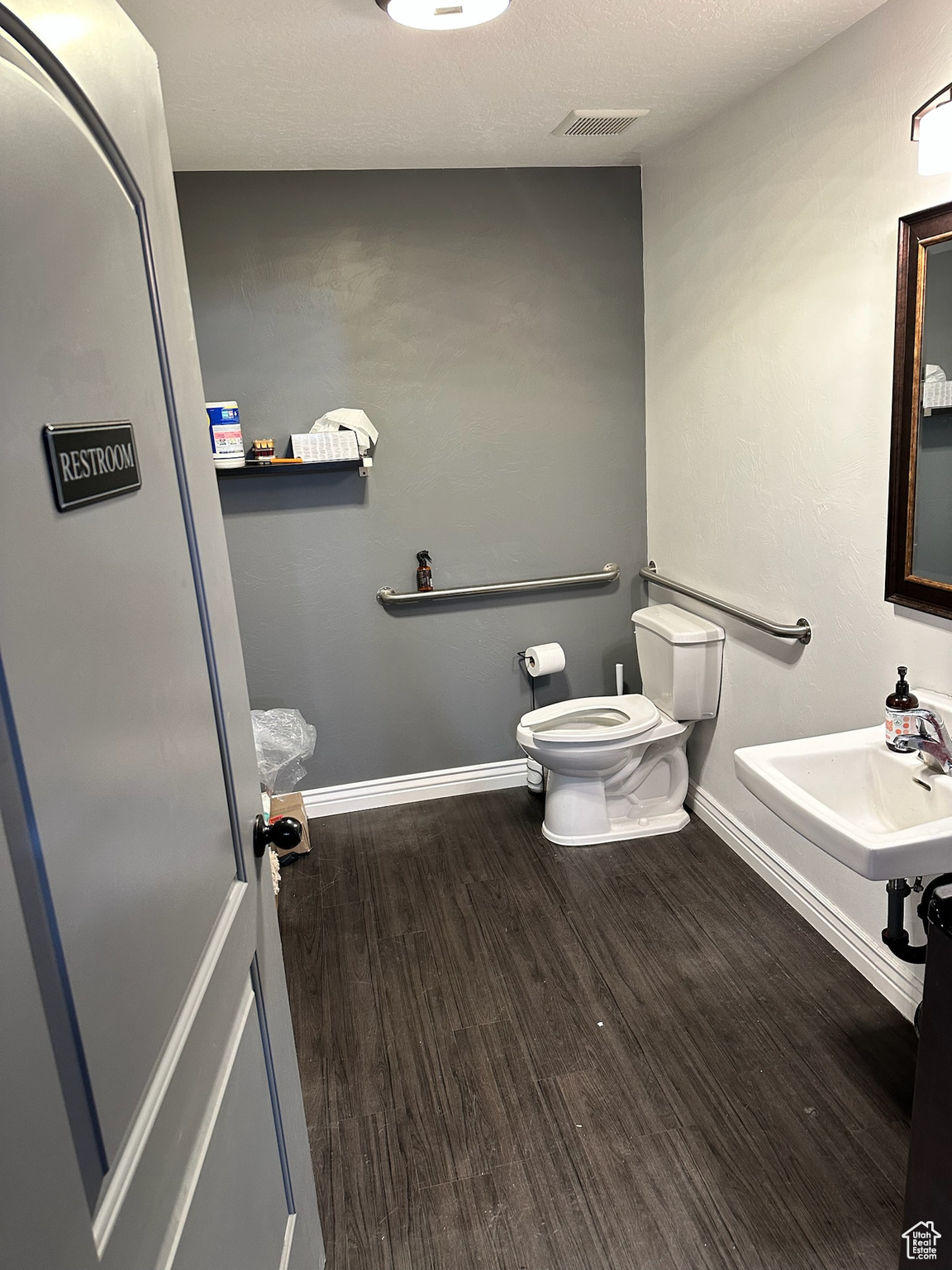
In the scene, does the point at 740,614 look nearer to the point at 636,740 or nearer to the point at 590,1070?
the point at 636,740

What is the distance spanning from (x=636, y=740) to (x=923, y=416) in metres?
1.41

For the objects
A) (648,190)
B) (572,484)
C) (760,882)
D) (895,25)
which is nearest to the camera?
(895,25)

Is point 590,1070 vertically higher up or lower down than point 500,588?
lower down

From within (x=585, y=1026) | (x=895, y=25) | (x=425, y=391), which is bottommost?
(x=585, y=1026)

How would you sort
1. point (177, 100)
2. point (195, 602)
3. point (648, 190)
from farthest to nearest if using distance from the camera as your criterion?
1. point (648, 190)
2. point (177, 100)
3. point (195, 602)

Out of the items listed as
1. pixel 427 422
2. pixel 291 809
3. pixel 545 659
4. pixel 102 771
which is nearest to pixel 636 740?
pixel 545 659

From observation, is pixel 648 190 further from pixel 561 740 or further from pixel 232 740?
pixel 232 740

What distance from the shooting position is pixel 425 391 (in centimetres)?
319

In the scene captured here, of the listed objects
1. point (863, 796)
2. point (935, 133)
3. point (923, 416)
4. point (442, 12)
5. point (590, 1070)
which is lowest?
point (590, 1070)

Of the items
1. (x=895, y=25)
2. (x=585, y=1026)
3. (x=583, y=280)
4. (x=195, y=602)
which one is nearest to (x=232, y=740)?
(x=195, y=602)

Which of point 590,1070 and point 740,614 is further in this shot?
point 740,614

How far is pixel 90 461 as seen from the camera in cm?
75

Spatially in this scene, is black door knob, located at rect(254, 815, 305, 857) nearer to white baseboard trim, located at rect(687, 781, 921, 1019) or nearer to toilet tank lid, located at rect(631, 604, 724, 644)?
white baseboard trim, located at rect(687, 781, 921, 1019)

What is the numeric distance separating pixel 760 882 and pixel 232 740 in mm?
2134
